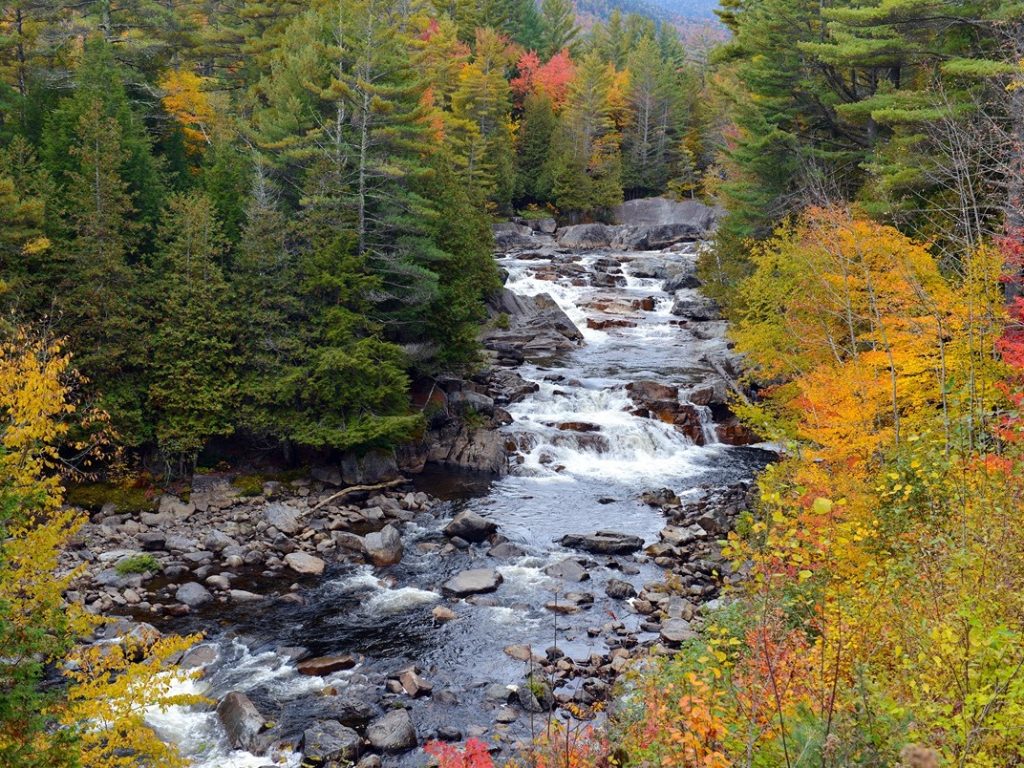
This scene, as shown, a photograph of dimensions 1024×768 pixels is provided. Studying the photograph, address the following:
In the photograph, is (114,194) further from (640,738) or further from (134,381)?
(640,738)

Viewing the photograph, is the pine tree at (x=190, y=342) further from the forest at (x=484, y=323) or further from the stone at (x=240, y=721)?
the stone at (x=240, y=721)

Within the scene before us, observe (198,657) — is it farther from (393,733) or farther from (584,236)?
(584,236)

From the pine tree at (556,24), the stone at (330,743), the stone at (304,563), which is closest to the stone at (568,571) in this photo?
the stone at (304,563)

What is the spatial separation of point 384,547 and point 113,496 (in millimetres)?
8812

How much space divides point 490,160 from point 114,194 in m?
39.7

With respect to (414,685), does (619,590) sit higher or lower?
higher

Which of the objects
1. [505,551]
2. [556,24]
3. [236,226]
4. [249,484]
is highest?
[556,24]

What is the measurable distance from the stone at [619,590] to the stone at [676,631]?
1788 mm

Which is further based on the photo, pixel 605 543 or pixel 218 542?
pixel 218 542

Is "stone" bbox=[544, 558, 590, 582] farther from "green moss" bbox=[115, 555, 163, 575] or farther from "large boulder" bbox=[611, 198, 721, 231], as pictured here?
"large boulder" bbox=[611, 198, 721, 231]

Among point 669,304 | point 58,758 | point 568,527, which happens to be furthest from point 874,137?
point 58,758

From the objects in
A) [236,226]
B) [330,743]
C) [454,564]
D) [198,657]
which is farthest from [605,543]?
[236,226]

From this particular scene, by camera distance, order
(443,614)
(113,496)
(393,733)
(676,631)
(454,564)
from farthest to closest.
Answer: (113,496)
(454,564)
(443,614)
(676,631)
(393,733)

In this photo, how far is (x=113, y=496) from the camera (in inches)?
887
